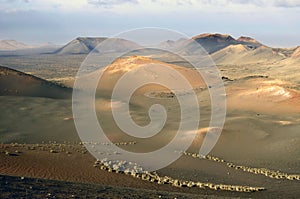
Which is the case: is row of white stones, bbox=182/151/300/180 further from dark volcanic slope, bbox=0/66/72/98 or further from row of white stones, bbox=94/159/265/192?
dark volcanic slope, bbox=0/66/72/98

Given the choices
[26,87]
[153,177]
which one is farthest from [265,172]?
[26,87]

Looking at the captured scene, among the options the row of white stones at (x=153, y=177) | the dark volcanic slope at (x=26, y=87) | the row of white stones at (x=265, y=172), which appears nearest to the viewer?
the row of white stones at (x=153, y=177)

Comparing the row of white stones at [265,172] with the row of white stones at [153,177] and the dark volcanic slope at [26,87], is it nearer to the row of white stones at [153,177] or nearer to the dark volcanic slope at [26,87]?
the row of white stones at [153,177]

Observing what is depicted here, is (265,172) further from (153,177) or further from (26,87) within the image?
(26,87)

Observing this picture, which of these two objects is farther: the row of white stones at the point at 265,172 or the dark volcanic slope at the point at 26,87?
the dark volcanic slope at the point at 26,87

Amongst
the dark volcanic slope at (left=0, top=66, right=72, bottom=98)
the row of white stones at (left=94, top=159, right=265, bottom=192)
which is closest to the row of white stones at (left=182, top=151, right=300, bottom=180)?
the row of white stones at (left=94, top=159, right=265, bottom=192)

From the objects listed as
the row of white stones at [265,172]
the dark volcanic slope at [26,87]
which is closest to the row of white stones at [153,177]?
the row of white stones at [265,172]
